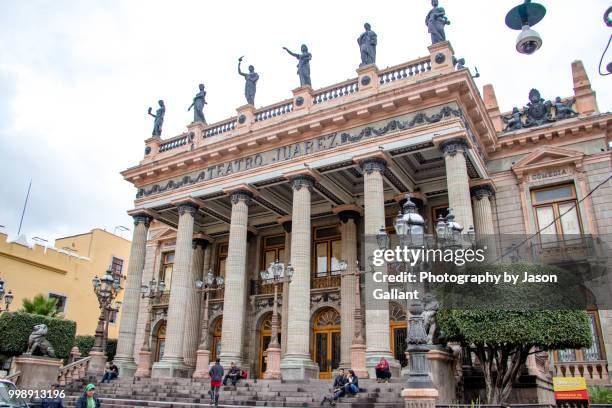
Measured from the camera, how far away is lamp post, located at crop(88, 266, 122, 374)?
18.4 meters

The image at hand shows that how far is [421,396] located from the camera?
29.6ft

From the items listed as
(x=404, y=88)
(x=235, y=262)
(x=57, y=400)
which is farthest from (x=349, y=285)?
(x=57, y=400)

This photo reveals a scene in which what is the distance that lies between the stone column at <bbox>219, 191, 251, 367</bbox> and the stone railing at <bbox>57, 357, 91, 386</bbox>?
20.1 ft

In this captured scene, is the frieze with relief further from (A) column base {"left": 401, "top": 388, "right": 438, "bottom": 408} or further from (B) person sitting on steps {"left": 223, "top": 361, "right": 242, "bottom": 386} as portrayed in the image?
(A) column base {"left": 401, "top": 388, "right": 438, "bottom": 408}

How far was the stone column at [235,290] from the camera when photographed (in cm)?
1875

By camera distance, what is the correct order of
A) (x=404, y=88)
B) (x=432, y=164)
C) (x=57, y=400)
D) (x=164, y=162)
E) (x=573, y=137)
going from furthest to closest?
(x=164, y=162) → (x=432, y=164) → (x=573, y=137) → (x=404, y=88) → (x=57, y=400)

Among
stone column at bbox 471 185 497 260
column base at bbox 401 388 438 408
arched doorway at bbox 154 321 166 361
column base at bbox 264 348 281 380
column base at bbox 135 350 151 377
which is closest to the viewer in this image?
column base at bbox 401 388 438 408

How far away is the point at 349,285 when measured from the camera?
20875 mm

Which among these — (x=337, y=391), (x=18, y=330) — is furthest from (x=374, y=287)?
(x=18, y=330)

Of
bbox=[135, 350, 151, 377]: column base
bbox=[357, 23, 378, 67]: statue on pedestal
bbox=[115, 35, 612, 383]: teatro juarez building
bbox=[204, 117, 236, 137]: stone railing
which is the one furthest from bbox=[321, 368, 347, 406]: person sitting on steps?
bbox=[204, 117, 236, 137]: stone railing

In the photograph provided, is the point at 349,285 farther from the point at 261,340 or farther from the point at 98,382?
the point at 98,382

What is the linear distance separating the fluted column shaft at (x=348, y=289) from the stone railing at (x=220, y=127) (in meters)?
6.31

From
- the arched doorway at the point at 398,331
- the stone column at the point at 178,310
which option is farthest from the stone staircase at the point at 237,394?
the arched doorway at the point at 398,331

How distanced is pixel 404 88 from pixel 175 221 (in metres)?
13.8
